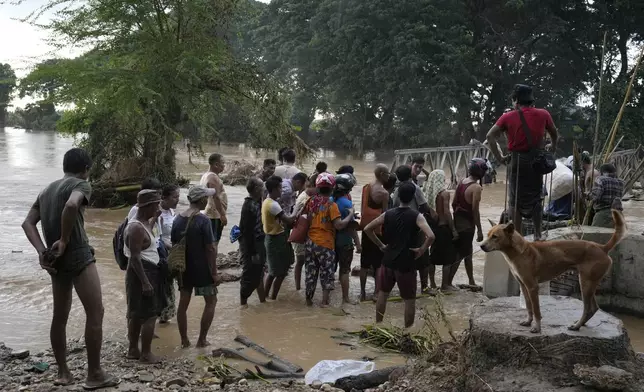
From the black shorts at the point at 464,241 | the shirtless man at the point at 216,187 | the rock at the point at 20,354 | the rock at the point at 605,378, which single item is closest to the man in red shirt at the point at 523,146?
the rock at the point at 605,378

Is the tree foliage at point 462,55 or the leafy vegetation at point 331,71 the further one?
the tree foliage at point 462,55

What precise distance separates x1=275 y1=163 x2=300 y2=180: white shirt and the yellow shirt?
1452 mm

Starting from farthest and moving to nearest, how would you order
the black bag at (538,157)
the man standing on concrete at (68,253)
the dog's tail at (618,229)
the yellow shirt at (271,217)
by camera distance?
the yellow shirt at (271,217) → the black bag at (538,157) → the man standing on concrete at (68,253) → the dog's tail at (618,229)

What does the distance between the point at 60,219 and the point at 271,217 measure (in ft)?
10.5

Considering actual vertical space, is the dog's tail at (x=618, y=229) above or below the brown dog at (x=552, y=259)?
above

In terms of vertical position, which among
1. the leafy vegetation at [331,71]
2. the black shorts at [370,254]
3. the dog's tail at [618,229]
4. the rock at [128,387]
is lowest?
the rock at [128,387]

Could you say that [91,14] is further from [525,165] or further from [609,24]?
[609,24]

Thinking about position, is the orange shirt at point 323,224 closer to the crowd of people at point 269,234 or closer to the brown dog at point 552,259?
the crowd of people at point 269,234

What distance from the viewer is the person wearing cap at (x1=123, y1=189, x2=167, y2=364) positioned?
5402 mm

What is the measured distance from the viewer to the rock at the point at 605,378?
3.94 m

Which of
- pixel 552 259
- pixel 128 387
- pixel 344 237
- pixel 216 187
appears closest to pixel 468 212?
pixel 344 237

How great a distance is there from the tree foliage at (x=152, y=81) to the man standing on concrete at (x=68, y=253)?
35.2 ft

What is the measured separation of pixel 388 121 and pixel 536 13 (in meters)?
10.3

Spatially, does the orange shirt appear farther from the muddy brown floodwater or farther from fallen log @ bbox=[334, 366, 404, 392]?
fallen log @ bbox=[334, 366, 404, 392]
